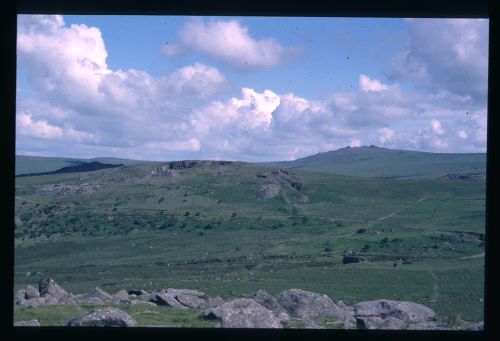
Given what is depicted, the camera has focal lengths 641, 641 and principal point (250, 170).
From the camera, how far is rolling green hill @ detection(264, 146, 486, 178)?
129500 mm

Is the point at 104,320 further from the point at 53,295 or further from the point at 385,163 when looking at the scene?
the point at 385,163

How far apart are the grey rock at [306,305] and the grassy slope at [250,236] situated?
9.95m

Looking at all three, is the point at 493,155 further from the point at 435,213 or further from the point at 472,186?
the point at 472,186

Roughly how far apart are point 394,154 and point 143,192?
105 metres

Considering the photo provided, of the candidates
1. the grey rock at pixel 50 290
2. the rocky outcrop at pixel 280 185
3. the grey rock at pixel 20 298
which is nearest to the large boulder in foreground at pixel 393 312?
the grey rock at pixel 20 298

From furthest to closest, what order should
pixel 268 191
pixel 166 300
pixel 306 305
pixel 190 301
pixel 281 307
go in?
pixel 268 191
pixel 190 301
pixel 166 300
pixel 281 307
pixel 306 305

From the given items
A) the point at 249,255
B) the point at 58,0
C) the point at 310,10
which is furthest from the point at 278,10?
the point at 249,255

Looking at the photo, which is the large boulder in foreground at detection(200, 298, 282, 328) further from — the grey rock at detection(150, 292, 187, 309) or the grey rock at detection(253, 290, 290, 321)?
the grey rock at detection(150, 292, 187, 309)

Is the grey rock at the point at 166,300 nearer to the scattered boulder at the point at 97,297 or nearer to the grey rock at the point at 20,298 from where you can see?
the scattered boulder at the point at 97,297

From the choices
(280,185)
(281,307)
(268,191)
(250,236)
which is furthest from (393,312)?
(280,185)

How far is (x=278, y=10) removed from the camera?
6145 millimetres

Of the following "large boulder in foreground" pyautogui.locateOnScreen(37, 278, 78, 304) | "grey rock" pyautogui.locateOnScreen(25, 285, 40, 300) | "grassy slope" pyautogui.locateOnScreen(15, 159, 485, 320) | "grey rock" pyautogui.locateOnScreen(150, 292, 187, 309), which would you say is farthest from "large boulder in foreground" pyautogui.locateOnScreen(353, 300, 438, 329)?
"grey rock" pyautogui.locateOnScreen(25, 285, 40, 300)

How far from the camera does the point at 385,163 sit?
501 feet

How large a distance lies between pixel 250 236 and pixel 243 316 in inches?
1813
